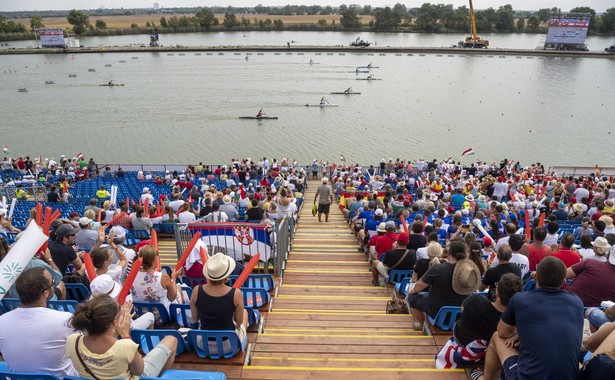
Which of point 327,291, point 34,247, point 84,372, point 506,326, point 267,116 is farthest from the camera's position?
point 267,116

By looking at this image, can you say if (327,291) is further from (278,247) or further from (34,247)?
(34,247)

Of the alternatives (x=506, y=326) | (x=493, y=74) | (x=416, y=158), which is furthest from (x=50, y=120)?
(x=493, y=74)

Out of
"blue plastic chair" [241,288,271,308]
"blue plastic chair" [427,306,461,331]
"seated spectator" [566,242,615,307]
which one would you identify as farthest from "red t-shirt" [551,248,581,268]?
"blue plastic chair" [241,288,271,308]

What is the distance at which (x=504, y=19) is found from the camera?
141 meters

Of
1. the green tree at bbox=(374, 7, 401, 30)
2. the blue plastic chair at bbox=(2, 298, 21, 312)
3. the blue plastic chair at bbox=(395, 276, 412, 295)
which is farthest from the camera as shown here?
the green tree at bbox=(374, 7, 401, 30)

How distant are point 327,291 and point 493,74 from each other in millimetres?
77714

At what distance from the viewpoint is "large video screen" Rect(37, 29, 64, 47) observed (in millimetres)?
97562

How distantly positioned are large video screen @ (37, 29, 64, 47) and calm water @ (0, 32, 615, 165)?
Result: 1355cm

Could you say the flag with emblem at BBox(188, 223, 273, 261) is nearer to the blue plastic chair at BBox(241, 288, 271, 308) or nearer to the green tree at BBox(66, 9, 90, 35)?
the blue plastic chair at BBox(241, 288, 271, 308)

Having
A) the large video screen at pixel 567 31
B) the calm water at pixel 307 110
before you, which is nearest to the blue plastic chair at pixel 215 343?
the calm water at pixel 307 110

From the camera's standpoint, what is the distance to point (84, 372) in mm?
3281

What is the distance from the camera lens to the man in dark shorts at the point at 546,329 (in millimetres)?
3168

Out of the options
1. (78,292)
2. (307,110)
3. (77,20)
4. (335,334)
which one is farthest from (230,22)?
(335,334)

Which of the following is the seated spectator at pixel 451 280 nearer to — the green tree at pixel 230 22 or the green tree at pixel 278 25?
the green tree at pixel 230 22
